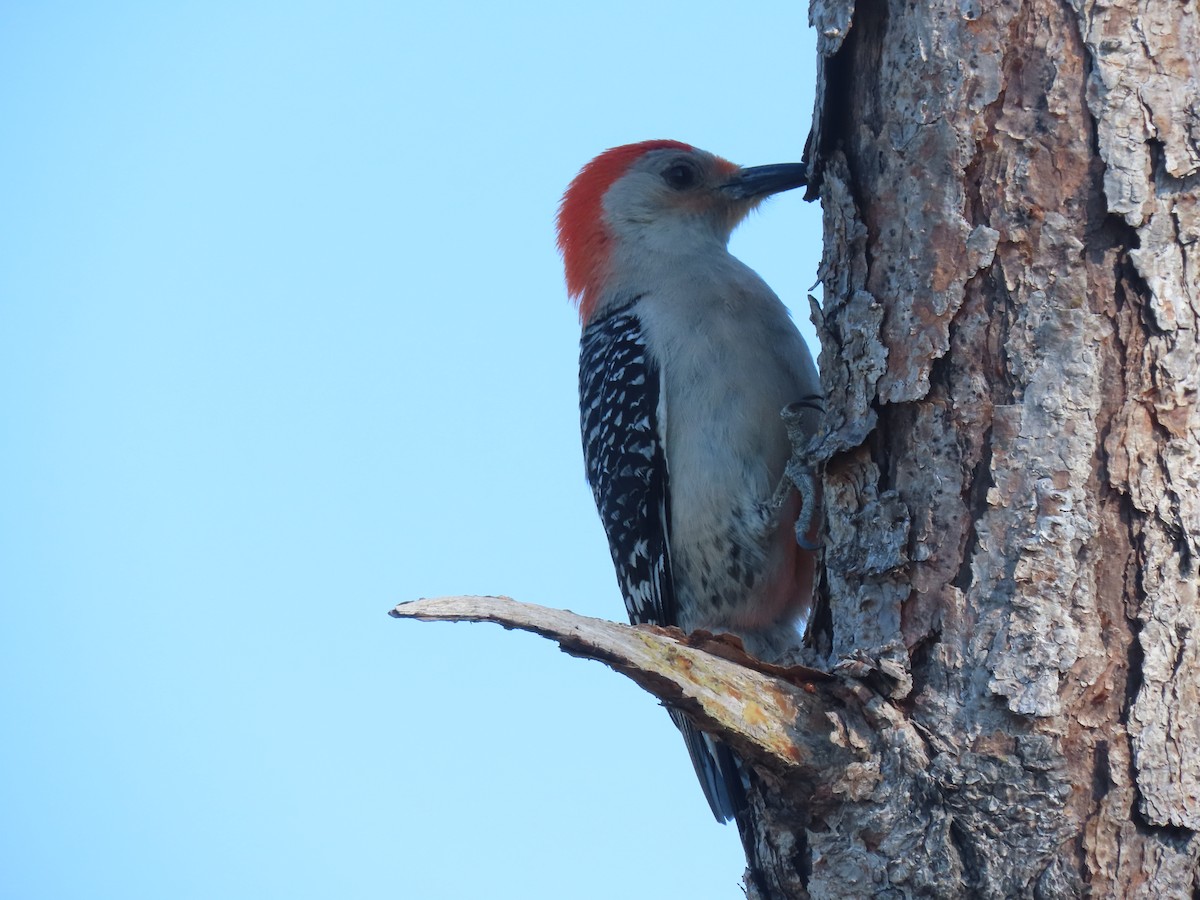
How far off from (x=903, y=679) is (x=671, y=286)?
297cm

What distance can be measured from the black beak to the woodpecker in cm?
1

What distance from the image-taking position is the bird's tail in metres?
4.62

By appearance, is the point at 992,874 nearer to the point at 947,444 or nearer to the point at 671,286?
the point at 947,444

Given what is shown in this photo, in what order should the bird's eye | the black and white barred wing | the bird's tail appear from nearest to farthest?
the bird's tail
the black and white barred wing
the bird's eye

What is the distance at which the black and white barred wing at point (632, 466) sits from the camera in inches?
205

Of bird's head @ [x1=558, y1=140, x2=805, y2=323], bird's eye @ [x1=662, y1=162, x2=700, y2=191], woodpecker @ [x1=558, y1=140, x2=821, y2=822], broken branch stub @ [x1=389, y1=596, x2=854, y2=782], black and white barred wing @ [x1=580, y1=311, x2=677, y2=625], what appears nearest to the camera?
broken branch stub @ [x1=389, y1=596, x2=854, y2=782]

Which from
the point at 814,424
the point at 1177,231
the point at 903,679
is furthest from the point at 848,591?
the point at 814,424

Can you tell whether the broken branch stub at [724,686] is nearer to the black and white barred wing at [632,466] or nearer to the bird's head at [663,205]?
the black and white barred wing at [632,466]

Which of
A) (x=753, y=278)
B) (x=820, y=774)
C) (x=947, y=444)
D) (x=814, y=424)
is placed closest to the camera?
(x=820, y=774)

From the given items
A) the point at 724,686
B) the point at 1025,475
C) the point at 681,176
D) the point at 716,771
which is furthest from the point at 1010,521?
the point at 681,176

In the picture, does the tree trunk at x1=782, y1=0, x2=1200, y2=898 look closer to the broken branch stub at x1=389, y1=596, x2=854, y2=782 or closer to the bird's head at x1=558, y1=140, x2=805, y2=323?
the broken branch stub at x1=389, y1=596, x2=854, y2=782

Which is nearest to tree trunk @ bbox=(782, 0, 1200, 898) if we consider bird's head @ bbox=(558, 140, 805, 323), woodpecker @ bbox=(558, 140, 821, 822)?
woodpecker @ bbox=(558, 140, 821, 822)

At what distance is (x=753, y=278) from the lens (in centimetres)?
548

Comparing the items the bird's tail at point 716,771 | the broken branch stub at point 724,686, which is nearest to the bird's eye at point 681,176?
the bird's tail at point 716,771
